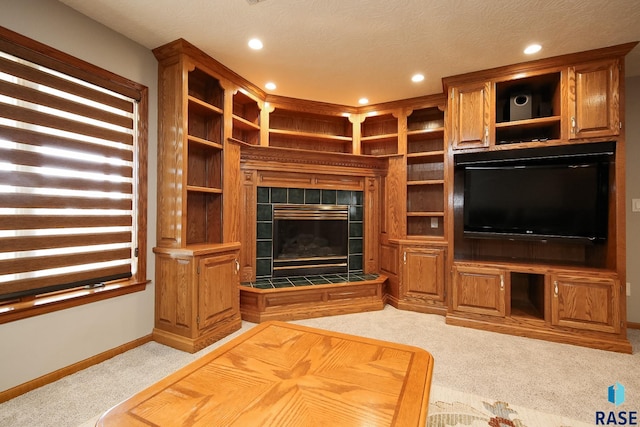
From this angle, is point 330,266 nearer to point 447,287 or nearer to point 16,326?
point 447,287

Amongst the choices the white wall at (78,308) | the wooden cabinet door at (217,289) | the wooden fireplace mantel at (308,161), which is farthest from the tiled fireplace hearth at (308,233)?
the white wall at (78,308)

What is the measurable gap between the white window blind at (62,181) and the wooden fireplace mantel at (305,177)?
1.08 metres

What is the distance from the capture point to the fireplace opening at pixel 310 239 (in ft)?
12.9

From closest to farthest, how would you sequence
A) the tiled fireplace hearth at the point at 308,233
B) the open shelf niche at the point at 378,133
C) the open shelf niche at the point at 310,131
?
the tiled fireplace hearth at the point at 308,233, the open shelf niche at the point at 310,131, the open shelf niche at the point at 378,133

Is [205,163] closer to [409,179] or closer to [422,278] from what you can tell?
[409,179]

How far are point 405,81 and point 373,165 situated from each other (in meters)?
1.14

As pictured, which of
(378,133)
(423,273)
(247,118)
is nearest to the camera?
(423,273)

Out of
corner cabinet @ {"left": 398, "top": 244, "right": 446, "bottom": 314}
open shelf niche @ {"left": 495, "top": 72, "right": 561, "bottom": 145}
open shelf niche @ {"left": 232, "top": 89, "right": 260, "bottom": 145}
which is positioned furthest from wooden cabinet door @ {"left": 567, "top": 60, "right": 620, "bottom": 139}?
open shelf niche @ {"left": 232, "top": 89, "right": 260, "bottom": 145}

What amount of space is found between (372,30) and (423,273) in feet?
8.45

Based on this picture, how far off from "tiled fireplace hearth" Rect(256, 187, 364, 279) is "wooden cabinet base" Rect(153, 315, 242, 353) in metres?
0.94

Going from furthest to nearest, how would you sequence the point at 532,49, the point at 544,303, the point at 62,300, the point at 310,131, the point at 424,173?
the point at 310,131
the point at 424,173
the point at 544,303
the point at 532,49
the point at 62,300

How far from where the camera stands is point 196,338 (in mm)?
2584

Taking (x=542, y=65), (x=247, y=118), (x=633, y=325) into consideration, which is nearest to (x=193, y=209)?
(x=247, y=118)

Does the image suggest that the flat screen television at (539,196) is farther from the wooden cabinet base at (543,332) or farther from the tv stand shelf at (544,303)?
the wooden cabinet base at (543,332)
